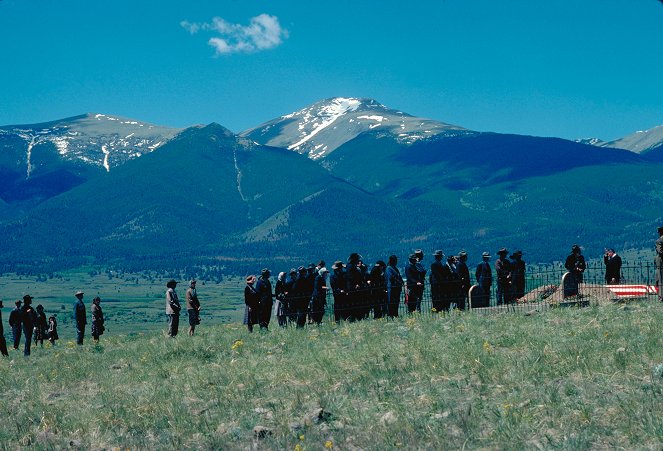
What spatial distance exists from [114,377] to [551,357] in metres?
8.46

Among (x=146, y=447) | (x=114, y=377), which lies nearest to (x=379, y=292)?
(x=114, y=377)

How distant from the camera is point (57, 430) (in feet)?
40.6

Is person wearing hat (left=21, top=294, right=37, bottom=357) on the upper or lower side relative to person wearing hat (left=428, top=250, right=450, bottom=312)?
lower

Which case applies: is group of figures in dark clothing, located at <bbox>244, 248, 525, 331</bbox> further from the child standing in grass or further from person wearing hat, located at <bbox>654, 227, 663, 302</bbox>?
the child standing in grass

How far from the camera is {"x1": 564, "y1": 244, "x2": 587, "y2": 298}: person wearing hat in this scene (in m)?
21.9

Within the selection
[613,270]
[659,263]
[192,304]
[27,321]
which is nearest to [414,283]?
[659,263]

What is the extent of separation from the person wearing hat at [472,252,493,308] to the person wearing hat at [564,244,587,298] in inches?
84.9

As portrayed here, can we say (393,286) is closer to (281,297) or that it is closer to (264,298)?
(281,297)

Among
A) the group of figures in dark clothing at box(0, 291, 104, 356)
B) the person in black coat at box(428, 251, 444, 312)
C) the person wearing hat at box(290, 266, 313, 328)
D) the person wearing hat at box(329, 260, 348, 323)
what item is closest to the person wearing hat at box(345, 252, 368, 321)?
the person wearing hat at box(329, 260, 348, 323)

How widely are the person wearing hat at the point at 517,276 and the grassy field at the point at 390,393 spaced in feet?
20.4

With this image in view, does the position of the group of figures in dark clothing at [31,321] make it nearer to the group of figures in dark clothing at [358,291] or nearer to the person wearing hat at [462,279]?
the group of figures in dark clothing at [358,291]

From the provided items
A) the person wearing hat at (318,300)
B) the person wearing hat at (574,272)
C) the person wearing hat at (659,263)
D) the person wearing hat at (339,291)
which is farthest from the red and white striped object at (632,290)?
the person wearing hat at (318,300)

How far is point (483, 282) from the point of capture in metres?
23.6

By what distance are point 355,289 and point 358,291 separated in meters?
0.10
